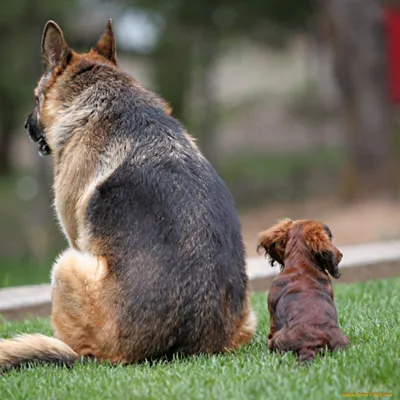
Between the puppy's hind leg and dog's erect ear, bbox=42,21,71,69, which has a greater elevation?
dog's erect ear, bbox=42,21,71,69

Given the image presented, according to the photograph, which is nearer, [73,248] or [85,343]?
[85,343]

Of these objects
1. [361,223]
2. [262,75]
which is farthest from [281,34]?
[262,75]

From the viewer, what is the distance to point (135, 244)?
17.5ft

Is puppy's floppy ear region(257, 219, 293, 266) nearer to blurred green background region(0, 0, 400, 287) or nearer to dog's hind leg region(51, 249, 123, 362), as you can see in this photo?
dog's hind leg region(51, 249, 123, 362)

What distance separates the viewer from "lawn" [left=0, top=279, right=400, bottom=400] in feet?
14.5

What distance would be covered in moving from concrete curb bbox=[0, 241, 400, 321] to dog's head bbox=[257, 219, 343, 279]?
11.6 ft

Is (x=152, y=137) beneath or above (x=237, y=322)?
above

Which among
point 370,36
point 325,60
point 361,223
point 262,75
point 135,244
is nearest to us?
point 135,244

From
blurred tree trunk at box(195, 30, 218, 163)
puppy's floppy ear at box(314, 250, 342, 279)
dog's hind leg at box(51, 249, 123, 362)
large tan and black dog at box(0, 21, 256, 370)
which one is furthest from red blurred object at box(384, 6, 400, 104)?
dog's hind leg at box(51, 249, 123, 362)

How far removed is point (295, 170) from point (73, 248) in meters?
20.6

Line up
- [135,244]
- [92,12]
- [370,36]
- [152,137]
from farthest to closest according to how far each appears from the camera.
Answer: [92,12]
[370,36]
[152,137]
[135,244]

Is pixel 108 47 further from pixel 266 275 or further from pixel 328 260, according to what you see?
pixel 266 275

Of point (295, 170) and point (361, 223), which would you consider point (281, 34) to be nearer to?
point (295, 170)

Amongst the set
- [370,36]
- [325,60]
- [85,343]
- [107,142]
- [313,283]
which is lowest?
[85,343]
